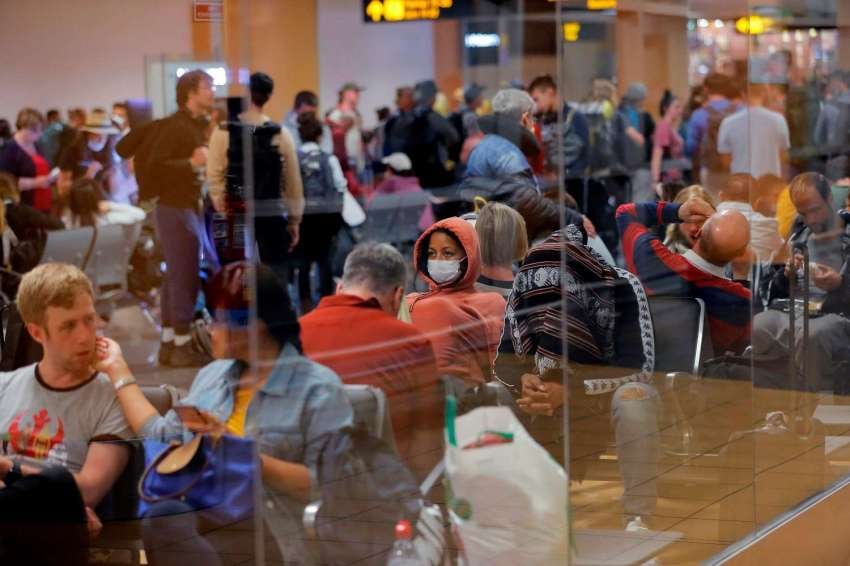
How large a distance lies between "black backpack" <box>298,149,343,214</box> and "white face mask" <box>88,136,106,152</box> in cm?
496

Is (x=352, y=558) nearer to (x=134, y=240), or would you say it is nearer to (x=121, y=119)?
(x=121, y=119)

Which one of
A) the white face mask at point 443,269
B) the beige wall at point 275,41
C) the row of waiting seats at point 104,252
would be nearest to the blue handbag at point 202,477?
the white face mask at point 443,269

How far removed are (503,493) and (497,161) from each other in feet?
2.82

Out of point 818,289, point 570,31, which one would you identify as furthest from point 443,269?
point 818,289

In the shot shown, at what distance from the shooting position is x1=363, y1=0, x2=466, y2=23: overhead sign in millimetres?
4315

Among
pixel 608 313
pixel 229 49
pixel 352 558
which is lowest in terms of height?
pixel 352 558

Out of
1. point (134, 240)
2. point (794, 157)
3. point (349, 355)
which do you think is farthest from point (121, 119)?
point (349, 355)

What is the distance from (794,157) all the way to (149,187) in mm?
3630

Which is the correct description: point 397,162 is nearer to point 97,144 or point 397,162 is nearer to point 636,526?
point 636,526

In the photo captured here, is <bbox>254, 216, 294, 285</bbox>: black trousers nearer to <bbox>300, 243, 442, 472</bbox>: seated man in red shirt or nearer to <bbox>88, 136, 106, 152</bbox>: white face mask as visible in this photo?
<bbox>300, 243, 442, 472</bbox>: seated man in red shirt

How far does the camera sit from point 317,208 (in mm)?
3258

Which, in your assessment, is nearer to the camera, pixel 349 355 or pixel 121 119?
pixel 349 355

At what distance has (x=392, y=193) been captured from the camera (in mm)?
4359

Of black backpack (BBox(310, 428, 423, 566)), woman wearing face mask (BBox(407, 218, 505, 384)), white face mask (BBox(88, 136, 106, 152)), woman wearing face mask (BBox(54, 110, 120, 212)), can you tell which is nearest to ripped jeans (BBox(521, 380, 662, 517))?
woman wearing face mask (BBox(407, 218, 505, 384))
